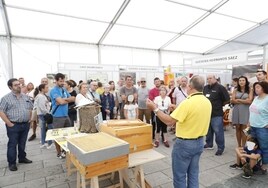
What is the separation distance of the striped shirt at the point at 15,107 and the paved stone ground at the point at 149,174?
0.84 metres

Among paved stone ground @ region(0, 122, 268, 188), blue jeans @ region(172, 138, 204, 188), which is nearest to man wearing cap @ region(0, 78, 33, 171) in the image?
paved stone ground @ region(0, 122, 268, 188)

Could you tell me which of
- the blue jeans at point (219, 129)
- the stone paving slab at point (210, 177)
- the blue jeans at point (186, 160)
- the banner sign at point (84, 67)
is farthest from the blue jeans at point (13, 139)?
the banner sign at point (84, 67)

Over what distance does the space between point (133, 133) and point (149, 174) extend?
123cm

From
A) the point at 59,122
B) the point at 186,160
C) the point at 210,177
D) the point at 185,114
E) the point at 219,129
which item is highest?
the point at 185,114

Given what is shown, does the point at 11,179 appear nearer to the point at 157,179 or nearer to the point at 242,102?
the point at 157,179

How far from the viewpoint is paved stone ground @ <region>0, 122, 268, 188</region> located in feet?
8.81

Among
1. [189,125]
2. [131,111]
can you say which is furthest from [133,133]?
[131,111]

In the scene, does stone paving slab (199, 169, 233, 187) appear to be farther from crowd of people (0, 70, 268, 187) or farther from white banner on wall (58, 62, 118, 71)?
white banner on wall (58, 62, 118, 71)

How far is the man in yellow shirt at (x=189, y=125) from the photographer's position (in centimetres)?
180

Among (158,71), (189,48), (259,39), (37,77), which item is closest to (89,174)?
(158,71)

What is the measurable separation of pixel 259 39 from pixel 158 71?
767 cm

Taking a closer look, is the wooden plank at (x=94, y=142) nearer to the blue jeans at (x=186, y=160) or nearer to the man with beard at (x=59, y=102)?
the blue jeans at (x=186, y=160)

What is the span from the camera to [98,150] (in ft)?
5.29

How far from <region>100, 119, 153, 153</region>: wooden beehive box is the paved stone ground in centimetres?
85
